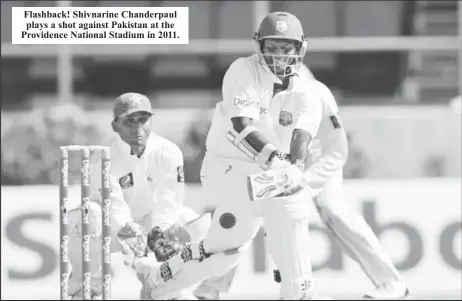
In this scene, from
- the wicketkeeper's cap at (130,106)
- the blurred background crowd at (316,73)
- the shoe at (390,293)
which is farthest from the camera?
the blurred background crowd at (316,73)

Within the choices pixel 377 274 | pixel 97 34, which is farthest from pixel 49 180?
pixel 377 274

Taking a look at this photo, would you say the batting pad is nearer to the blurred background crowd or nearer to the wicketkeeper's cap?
the wicketkeeper's cap

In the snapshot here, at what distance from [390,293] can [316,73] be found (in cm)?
472

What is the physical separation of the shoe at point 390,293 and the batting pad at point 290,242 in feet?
2.81

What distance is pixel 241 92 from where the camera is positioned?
20.3 feet

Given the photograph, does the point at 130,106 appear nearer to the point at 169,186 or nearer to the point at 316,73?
the point at 169,186

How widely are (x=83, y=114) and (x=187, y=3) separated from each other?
4.62ft

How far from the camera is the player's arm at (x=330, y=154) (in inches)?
266

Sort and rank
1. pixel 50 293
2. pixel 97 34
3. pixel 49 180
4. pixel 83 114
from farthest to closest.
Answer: pixel 83 114 → pixel 49 180 → pixel 50 293 → pixel 97 34

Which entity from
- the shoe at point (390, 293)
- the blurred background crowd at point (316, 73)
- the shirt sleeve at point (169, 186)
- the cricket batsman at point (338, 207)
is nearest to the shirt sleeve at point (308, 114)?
the cricket batsman at point (338, 207)

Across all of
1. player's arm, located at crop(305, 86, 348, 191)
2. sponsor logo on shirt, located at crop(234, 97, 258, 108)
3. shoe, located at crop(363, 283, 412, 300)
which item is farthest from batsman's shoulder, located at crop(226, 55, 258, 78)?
shoe, located at crop(363, 283, 412, 300)

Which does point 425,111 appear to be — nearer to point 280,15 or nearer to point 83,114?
point 83,114

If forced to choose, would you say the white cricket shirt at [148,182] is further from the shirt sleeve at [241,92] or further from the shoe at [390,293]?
the shoe at [390,293]

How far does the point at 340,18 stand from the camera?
1171 cm
